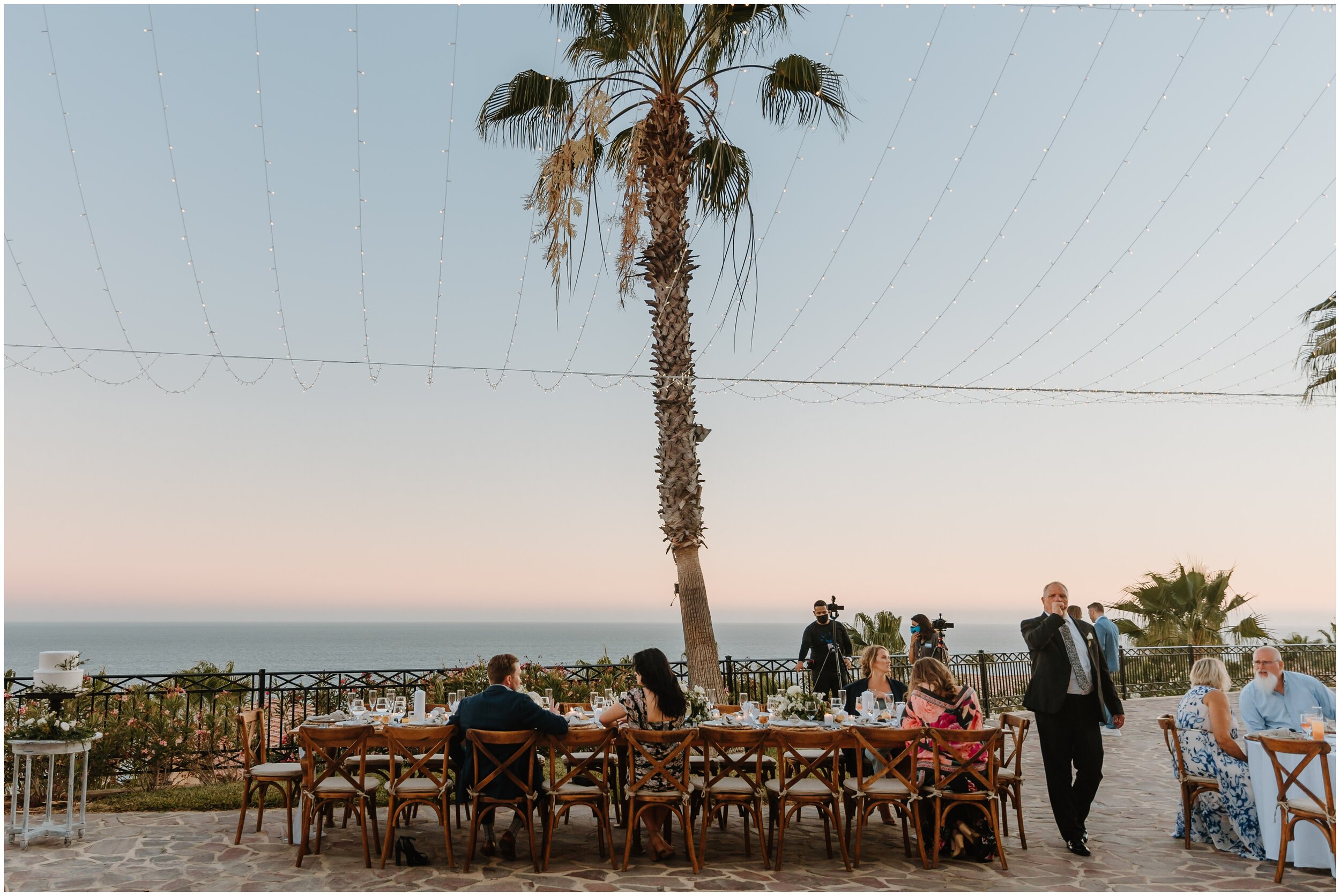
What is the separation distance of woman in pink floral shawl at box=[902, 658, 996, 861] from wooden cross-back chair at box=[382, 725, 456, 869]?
3.21 m

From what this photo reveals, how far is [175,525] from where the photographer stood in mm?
23812

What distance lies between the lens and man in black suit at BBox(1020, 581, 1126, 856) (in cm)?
627

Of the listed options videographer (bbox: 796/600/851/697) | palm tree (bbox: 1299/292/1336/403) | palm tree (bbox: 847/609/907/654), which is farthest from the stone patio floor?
palm tree (bbox: 847/609/907/654)

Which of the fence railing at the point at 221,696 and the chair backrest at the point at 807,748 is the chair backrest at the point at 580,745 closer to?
the chair backrest at the point at 807,748

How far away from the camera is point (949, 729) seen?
5973 millimetres

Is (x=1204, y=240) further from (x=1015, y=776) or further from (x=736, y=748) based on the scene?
(x=736, y=748)

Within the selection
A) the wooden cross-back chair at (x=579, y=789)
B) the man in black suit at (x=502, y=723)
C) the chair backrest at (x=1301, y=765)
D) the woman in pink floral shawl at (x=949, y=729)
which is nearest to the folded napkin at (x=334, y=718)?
the man in black suit at (x=502, y=723)

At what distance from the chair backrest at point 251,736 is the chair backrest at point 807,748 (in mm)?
4034

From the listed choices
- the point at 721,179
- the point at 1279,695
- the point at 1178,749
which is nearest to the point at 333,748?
the point at 1178,749

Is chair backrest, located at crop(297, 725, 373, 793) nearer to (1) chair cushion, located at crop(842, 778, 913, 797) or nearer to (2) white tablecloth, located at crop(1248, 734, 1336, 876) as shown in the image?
(1) chair cushion, located at crop(842, 778, 913, 797)

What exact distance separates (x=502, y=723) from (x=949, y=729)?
307 cm

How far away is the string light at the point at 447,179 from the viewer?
7684mm

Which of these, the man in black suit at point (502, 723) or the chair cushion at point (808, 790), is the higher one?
the man in black suit at point (502, 723)

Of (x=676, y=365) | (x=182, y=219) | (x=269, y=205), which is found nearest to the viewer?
(x=182, y=219)
